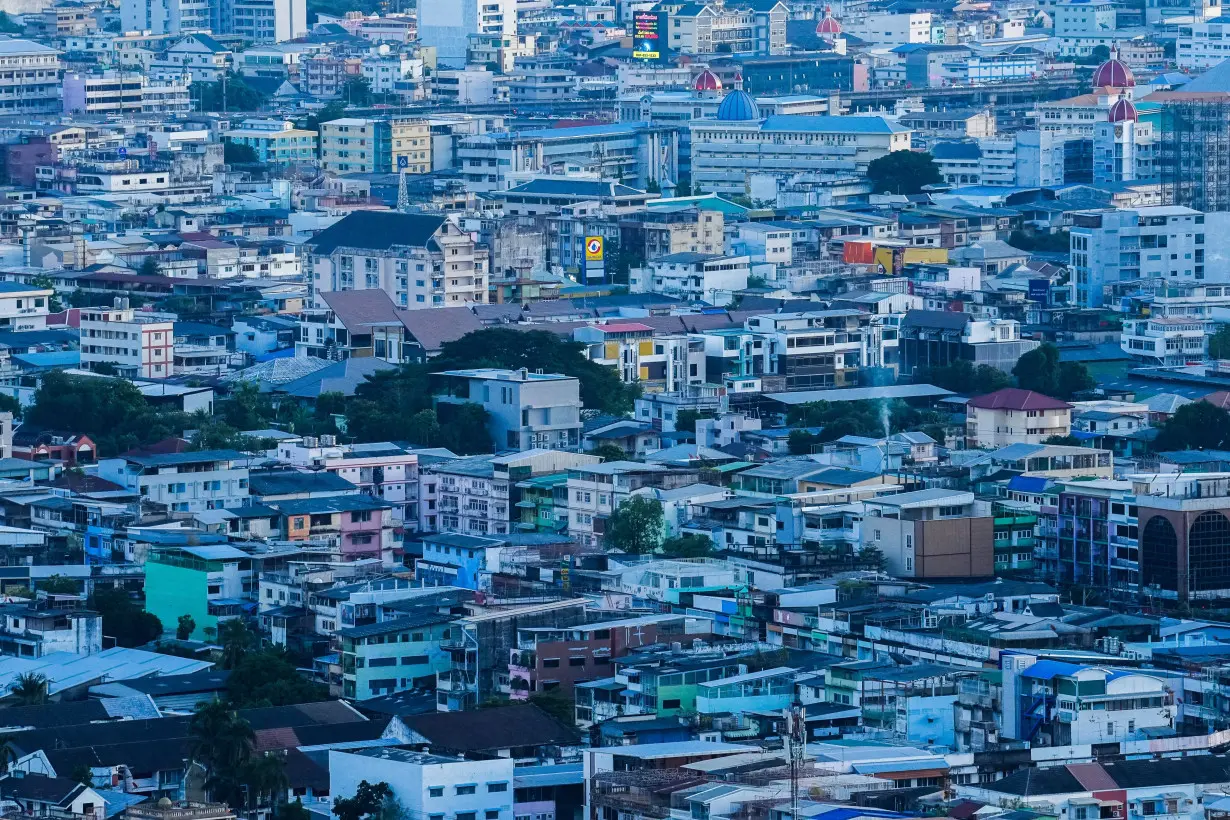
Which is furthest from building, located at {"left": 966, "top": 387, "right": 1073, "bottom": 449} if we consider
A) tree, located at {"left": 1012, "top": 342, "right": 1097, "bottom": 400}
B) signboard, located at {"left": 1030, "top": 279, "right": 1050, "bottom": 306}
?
signboard, located at {"left": 1030, "top": 279, "right": 1050, "bottom": 306}

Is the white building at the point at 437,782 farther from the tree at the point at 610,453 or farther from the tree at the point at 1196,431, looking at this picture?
the tree at the point at 1196,431

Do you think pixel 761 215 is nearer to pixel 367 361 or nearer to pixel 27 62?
pixel 367 361

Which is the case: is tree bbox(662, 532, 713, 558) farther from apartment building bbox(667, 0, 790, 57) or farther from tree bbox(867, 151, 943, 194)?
apartment building bbox(667, 0, 790, 57)

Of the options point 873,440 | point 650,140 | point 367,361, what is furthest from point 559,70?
point 873,440

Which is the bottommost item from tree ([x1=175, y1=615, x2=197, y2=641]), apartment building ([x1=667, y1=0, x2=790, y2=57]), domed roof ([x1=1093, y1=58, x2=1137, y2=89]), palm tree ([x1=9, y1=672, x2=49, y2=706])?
tree ([x1=175, y1=615, x2=197, y2=641])

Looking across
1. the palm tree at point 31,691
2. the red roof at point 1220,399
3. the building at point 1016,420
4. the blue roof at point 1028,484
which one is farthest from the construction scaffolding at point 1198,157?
the palm tree at point 31,691

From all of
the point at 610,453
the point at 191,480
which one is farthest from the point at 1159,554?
the point at 191,480
